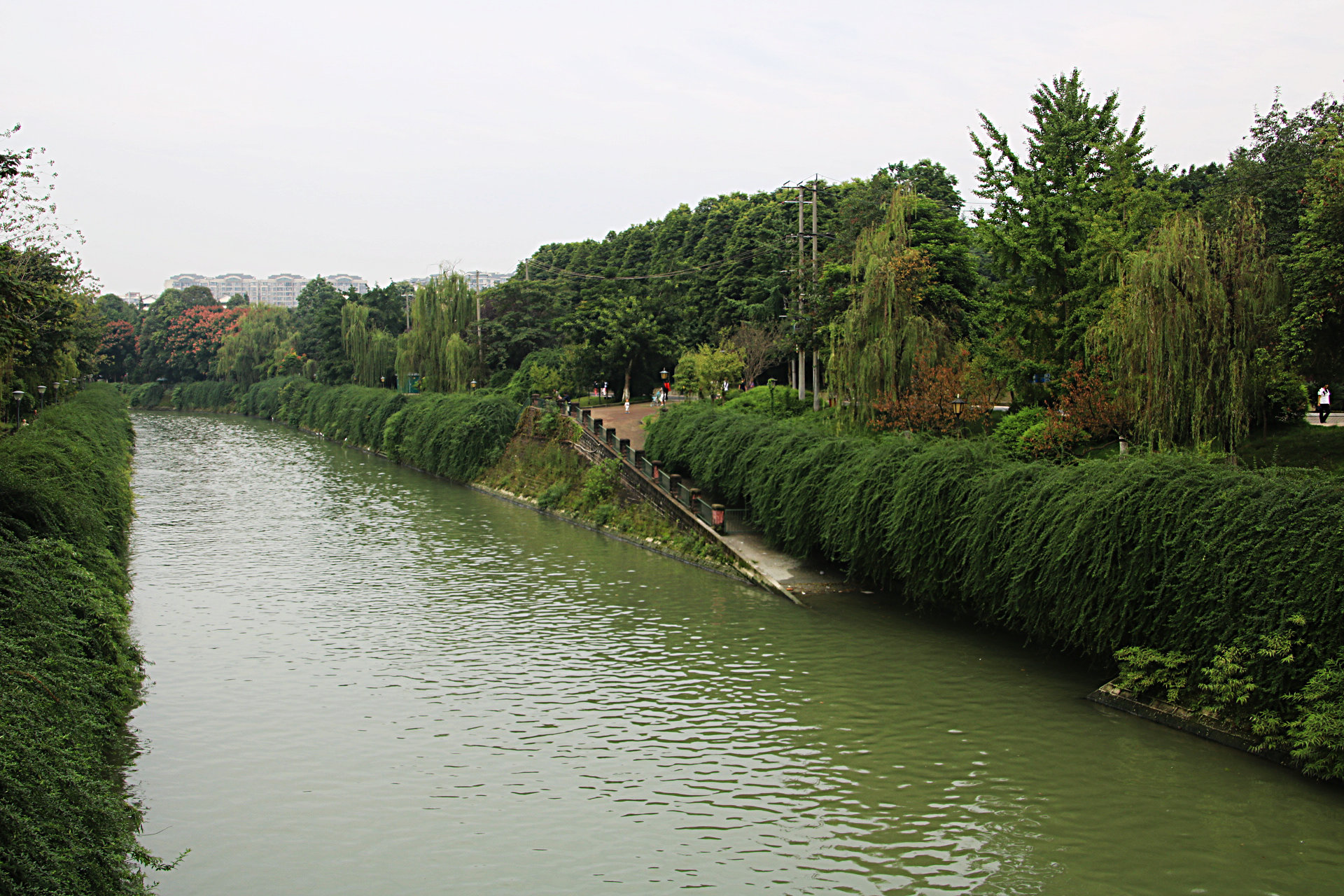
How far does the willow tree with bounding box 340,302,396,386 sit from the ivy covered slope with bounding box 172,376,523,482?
2295mm

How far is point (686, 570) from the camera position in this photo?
27.3m

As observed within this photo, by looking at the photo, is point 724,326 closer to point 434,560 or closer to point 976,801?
point 434,560

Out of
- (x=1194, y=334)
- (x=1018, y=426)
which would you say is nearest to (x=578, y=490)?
(x=1018, y=426)

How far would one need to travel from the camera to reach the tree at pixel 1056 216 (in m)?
27.9

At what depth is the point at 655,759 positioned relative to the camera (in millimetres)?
14297

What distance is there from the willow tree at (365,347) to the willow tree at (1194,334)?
5821 cm

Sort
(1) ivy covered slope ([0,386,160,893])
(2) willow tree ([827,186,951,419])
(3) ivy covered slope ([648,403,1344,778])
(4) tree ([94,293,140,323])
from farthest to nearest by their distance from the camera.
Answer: (4) tree ([94,293,140,323]) → (2) willow tree ([827,186,951,419]) → (3) ivy covered slope ([648,403,1344,778]) → (1) ivy covered slope ([0,386,160,893])

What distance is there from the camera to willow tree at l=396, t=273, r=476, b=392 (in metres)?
59.2

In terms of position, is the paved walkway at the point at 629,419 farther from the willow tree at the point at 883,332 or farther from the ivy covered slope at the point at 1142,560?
the ivy covered slope at the point at 1142,560

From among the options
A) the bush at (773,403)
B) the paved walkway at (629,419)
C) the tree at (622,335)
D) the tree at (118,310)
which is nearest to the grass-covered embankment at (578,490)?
the paved walkway at (629,419)

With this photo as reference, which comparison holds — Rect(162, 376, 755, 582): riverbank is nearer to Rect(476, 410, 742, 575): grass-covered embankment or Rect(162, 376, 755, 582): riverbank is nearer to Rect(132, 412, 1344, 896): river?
Rect(476, 410, 742, 575): grass-covered embankment

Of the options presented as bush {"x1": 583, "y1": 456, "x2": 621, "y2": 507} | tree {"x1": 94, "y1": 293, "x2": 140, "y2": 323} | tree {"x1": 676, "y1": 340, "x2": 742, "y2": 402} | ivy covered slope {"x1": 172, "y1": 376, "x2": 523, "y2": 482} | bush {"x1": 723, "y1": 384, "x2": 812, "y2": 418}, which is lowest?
bush {"x1": 583, "y1": 456, "x2": 621, "y2": 507}

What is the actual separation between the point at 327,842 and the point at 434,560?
1718cm

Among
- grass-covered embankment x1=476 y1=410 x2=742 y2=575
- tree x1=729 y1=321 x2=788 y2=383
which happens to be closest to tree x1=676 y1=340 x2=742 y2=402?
tree x1=729 y1=321 x2=788 y2=383
